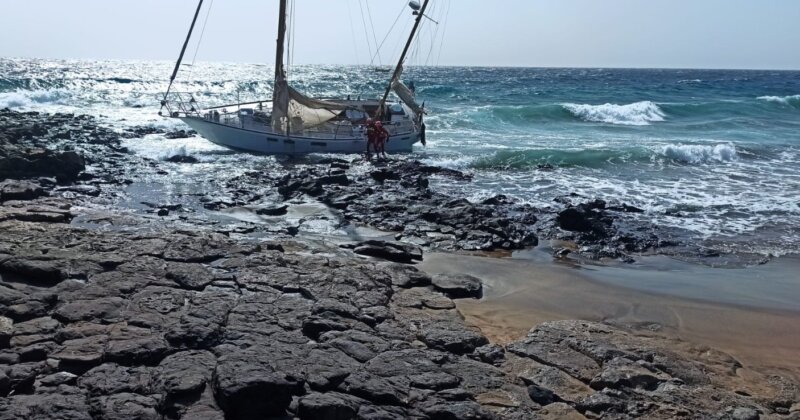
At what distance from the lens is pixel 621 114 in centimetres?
4628

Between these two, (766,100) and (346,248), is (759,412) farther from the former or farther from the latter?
(766,100)

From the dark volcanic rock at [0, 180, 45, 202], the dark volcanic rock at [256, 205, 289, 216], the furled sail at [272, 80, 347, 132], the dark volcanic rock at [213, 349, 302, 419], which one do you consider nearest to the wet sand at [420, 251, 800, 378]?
the dark volcanic rock at [213, 349, 302, 419]

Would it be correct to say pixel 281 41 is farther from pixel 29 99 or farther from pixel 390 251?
pixel 29 99

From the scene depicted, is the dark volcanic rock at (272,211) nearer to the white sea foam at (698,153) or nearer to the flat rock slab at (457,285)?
the flat rock slab at (457,285)

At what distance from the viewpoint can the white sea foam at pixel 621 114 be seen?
146 feet

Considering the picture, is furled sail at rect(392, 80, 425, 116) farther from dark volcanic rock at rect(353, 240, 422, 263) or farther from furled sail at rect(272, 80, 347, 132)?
dark volcanic rock at rect(353, 240, 422, 263)

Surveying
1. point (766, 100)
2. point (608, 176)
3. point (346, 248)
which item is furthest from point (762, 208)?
point (766, 100)

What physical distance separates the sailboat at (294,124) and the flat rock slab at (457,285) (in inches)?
625

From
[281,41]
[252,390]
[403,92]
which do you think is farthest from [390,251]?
[403,92]

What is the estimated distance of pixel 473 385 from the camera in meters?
6.79

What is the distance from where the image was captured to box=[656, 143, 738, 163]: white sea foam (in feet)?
89.2

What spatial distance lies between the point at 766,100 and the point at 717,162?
103ft

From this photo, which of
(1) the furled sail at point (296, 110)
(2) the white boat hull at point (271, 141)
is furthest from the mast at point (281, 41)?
(2) the white boat hull at point (271, 141)

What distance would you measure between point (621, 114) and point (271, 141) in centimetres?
2950
